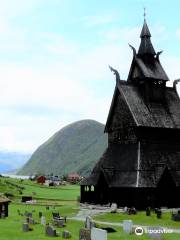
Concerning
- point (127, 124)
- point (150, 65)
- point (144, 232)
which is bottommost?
point (144, 232)

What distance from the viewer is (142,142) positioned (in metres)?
64.8

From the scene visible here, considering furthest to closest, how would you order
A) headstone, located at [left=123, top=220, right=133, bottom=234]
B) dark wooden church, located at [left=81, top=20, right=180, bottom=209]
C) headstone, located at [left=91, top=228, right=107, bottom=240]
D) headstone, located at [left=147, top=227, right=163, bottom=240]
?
dark wooden church, located at [left=81, top=20, right=180, bottom=209] → headstone, located at [left=123, top=220, right=133, bottom=234] → headstone, located at [left=147, top=227, right=163, bottom=240] → headstone, located at [left=91, top=228, right=107, bottom=240]

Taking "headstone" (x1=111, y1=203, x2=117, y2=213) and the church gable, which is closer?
"headstone" (x1=111, y1=203, x2=117, y2=213)

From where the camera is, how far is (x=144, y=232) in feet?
128

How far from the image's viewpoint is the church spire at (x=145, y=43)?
70812mm

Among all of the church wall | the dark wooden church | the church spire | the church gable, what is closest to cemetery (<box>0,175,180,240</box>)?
the dark wooden church

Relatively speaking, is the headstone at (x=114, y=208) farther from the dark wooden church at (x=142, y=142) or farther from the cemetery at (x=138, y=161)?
the dark wooden church at (x=142, y=142)

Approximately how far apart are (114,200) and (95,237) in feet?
105

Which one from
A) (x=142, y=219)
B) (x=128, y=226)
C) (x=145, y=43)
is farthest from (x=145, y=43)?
(x=128, y=226)

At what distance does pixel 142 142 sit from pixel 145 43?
50.5ft

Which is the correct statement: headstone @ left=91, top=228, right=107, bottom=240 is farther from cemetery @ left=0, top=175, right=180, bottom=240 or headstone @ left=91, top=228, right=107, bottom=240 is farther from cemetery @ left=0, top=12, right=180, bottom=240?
cemetery @ left=0, top=12, right=180, bottom=240

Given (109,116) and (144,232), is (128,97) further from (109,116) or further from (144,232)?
(144,232)

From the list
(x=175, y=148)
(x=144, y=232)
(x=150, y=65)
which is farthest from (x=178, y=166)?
(x=144, y=232)

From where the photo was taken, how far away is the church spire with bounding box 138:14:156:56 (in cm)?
7081
